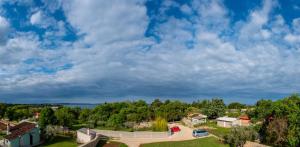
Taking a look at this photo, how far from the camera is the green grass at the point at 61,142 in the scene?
1713 inches

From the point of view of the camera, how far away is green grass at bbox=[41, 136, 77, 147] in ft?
143

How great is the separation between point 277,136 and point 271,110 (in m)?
4.56

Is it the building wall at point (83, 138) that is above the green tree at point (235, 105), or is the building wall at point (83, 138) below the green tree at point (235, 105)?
below

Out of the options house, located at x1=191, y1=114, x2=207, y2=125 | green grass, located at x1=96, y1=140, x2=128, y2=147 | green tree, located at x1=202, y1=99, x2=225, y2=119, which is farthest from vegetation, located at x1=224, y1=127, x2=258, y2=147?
green tree, located at x1=202, y1=99, x2=225, y2=119

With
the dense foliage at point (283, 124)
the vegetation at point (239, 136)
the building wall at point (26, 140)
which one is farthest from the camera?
the building wall at point (26, 140)

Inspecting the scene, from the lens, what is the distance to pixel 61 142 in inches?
1811

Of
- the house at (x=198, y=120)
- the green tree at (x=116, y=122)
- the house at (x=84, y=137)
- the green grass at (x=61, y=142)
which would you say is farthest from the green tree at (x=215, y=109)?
the green grass at (x=61, y=142)

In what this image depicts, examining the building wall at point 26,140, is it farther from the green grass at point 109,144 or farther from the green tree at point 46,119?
the green grass at point 109,144

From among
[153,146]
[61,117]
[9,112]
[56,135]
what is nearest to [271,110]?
[153,146]

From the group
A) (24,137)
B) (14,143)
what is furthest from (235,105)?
(14,143)

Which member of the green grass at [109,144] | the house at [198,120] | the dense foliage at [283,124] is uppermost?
the dense foliage at [283,124]

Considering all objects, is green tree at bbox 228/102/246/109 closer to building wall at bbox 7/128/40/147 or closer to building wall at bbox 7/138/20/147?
building wall at bbox 7/128/40/147

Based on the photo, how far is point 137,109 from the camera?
82750 millimetres

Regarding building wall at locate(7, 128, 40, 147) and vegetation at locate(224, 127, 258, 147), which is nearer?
vegetation at locate(224, 127, 258, 147)
